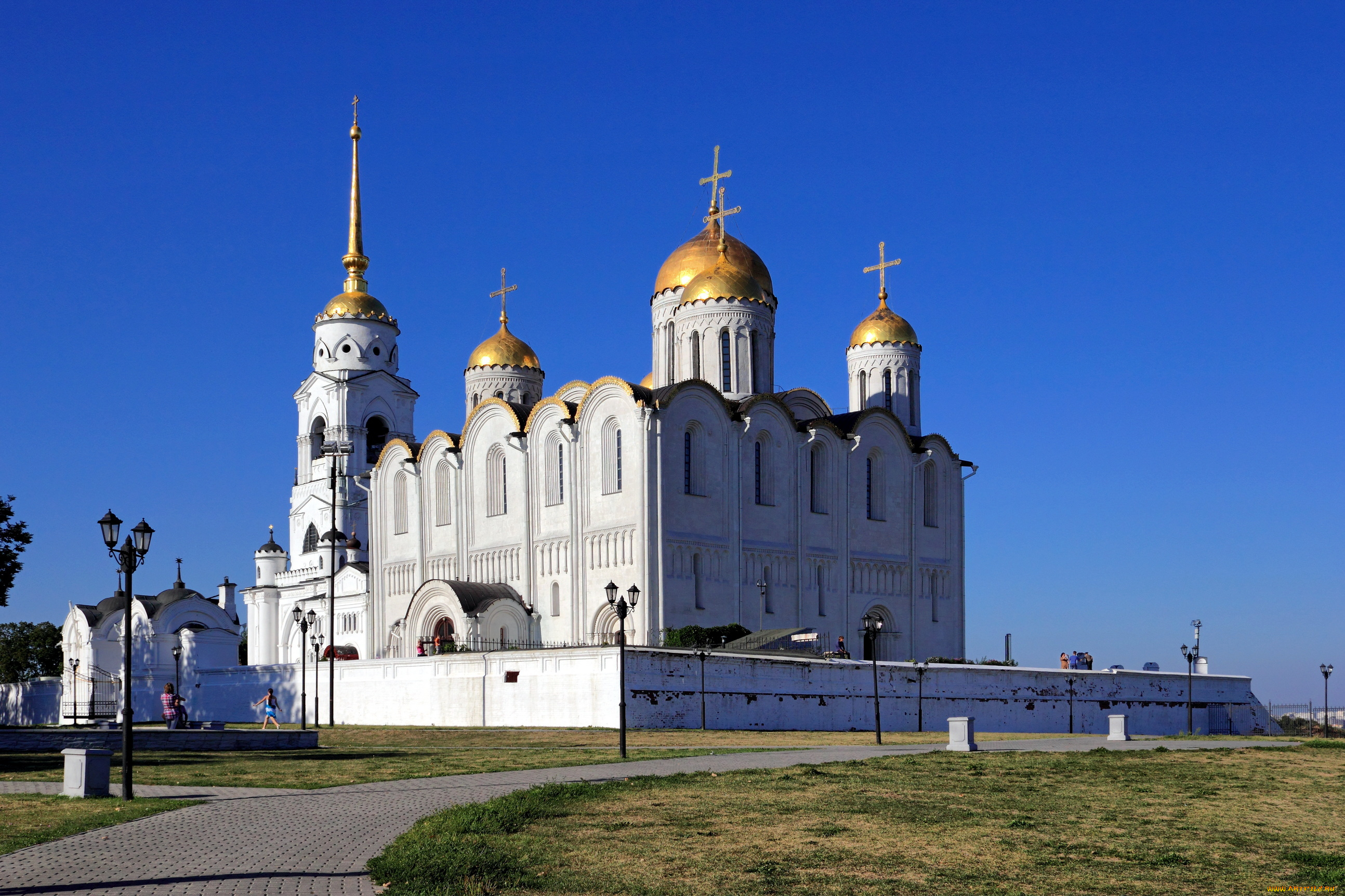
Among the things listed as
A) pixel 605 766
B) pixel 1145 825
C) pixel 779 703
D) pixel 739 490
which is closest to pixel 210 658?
pixel 739 490

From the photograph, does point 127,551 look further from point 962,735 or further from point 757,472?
point 757,472

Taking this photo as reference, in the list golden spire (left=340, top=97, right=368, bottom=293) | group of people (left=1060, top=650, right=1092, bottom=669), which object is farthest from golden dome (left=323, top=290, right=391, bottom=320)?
group of people (left=1060, top=650, right=1092, bottom=669)

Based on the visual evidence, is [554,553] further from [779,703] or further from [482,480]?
[779,703]

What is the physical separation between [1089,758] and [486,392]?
151 ft

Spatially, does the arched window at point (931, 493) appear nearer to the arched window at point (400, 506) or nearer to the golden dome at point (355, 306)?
the arched window at point (400, 506)

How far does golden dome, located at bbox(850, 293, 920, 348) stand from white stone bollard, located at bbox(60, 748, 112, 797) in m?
47.4

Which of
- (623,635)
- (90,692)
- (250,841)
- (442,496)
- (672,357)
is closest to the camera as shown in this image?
(250,841)

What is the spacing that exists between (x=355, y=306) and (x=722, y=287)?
2558 centimetres

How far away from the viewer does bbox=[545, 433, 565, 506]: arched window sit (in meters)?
51.0

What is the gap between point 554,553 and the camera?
50.6 meters

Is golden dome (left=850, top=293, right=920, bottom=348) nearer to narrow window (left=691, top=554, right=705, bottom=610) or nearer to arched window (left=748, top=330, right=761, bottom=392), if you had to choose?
arched window (left=748, top=330, right=761, bottom=392)

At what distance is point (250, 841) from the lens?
1253cm

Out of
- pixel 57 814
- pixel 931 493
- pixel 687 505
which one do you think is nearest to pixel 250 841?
pixel 57 814

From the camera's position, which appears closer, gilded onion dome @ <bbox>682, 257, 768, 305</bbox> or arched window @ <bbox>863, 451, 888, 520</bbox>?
gilded onion dome @ <bbox>682, 257, 768, 305</bbox>
